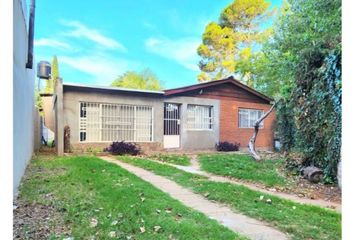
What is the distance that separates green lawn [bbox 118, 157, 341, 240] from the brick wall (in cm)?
1031

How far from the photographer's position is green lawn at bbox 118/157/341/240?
3.60 meters

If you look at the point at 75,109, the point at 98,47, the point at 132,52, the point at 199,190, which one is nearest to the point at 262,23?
the point at 132,52

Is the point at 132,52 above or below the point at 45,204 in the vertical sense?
above

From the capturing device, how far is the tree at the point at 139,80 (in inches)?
1260

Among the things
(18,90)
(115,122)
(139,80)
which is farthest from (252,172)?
(139,80)

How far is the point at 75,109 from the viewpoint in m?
12.8

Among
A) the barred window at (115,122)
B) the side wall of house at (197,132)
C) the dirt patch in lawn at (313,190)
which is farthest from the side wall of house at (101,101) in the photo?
the dirt patch in lawn at (313,190)

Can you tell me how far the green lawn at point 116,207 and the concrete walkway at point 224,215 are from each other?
217mm

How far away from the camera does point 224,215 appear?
4.24 meters

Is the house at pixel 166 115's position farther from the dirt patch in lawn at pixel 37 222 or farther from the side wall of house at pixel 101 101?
the dirt patch in lawn at pixel 37 222

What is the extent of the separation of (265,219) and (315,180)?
11.8ft

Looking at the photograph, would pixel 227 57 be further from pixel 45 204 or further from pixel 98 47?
pixel 45 204

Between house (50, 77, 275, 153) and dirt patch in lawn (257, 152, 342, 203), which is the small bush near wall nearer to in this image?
house (50, 77, 275, 153)
